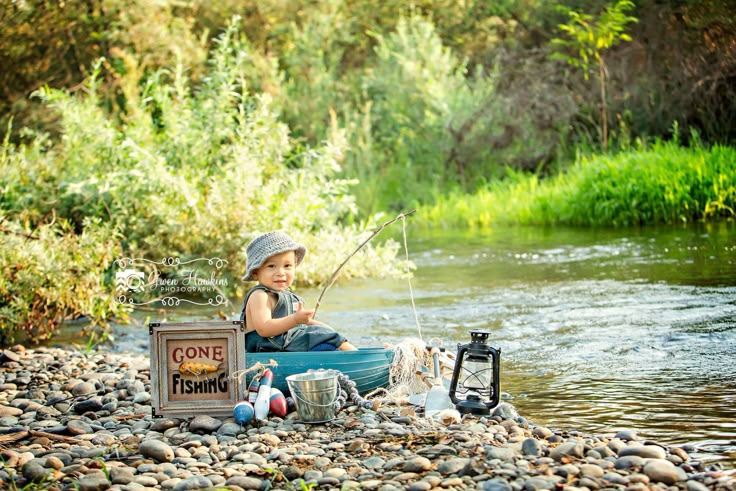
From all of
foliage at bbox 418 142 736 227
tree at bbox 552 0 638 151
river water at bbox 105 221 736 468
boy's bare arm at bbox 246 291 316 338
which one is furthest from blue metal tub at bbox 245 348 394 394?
tree at bbox 552 0 638 151

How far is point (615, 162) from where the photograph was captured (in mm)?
13812

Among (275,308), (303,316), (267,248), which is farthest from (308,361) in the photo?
(267,248)

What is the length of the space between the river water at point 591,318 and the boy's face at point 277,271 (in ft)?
4.08

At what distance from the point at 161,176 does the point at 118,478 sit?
5.53 m

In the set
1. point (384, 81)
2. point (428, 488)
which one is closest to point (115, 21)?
point (384, 81)

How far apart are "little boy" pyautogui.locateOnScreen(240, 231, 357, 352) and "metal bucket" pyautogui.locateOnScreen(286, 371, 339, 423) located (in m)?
0.59

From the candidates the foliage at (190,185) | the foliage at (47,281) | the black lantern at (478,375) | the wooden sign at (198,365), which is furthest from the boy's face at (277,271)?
the foliage at (190,185)

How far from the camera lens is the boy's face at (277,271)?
5.33 metres

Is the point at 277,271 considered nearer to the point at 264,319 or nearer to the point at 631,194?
the point at 264,319

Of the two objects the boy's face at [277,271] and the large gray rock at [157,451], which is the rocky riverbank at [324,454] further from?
the boy's face at [277,271]

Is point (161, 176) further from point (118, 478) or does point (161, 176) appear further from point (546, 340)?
point (118, 478)

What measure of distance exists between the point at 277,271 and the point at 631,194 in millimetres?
8873

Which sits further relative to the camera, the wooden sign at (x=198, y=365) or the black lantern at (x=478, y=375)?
the wooden sign at (x=198, y=365)

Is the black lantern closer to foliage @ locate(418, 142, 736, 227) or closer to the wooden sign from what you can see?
the wooden sign
